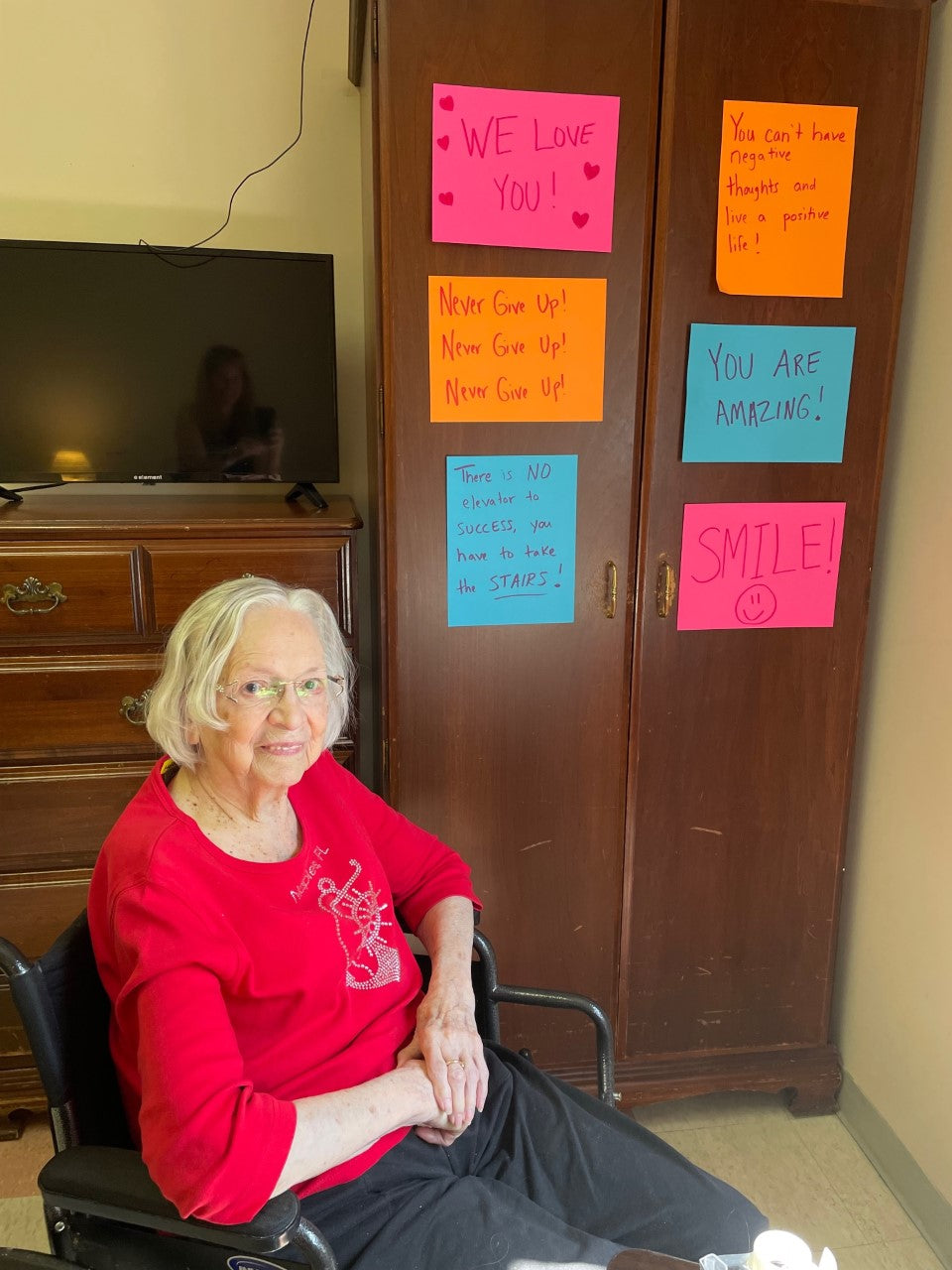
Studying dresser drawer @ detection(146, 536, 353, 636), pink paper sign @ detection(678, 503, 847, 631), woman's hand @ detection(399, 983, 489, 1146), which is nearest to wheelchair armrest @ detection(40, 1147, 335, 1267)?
woman's hand @ detection(399, 983, 489, 1146)

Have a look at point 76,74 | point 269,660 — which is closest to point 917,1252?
point 269,660

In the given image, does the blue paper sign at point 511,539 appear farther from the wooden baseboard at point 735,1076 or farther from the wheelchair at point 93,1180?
the wooden baseboard at point 735,1076

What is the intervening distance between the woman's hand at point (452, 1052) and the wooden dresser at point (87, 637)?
734 mm

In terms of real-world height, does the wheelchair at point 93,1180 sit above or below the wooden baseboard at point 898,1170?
above

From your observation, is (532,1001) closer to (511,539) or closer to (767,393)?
(511,539)

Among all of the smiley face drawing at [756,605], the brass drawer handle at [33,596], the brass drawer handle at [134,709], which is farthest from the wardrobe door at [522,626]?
the brass drawer handle at [33,596]

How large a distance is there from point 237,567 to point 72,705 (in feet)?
1.31

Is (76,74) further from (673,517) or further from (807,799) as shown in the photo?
(807,799)

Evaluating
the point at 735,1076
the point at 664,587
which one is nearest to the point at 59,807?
the point at 664,587

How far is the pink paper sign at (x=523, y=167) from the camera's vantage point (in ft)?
4.65

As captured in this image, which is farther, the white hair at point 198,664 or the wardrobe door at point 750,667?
the wardrobe door at point 750,667

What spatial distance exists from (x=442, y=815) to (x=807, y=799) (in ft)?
2.44

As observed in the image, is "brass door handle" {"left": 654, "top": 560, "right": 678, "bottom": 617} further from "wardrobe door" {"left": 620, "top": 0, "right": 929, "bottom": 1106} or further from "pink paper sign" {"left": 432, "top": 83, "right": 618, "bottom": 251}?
"pink paper sign" {"left": 432, "top": 83, "right": 618, "bottom": 251}

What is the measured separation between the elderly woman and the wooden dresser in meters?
0.45
